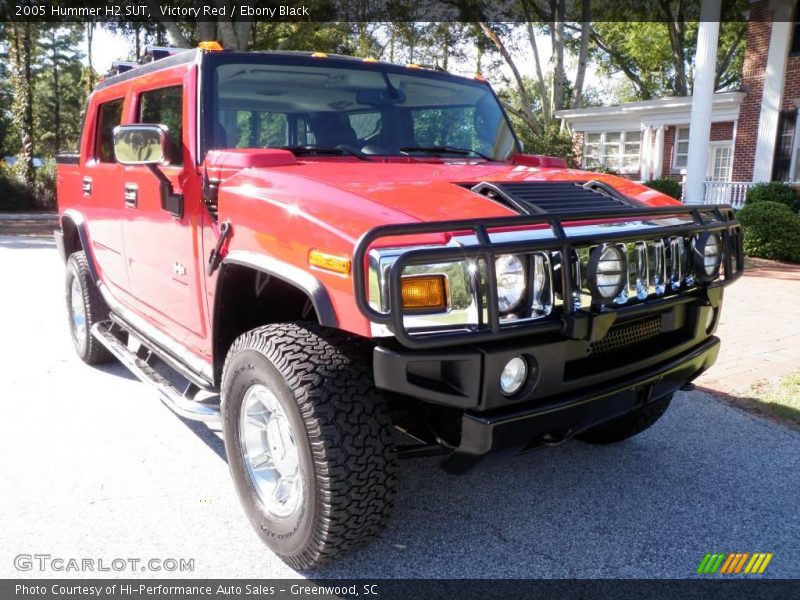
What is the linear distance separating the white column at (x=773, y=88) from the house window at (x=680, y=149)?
405 cm

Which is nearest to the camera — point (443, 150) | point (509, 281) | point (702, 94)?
point (509, 281)

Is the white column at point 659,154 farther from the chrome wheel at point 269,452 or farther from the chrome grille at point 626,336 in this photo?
the chrome wheel at point 269,452

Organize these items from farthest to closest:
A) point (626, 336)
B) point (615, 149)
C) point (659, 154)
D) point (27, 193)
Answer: point (615, 149), point (27, 193), point (659, 154), point (626, 336)

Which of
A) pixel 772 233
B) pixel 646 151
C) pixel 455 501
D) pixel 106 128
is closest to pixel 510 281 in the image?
pixel 455 501

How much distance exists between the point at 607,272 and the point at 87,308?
12.4 feet

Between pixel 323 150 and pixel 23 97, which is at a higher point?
pixel 23 97

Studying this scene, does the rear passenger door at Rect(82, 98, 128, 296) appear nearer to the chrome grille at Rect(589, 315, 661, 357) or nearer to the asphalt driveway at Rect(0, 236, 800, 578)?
the asphalt driveway at Rect(0, 236, 800, 578)

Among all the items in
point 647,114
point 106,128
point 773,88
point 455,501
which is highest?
point 773,88

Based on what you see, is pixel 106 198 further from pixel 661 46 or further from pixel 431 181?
pixel 661 46

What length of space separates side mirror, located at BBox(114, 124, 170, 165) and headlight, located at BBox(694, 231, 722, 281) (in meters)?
2.28

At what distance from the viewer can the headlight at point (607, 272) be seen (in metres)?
2.30

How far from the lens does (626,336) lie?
2.65 metres

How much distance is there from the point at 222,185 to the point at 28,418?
2.18m

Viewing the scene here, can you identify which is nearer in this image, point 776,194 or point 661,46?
point 776,194
